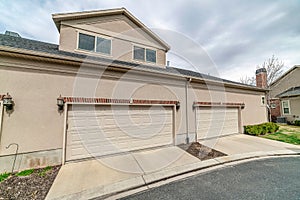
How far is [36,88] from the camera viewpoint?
14.8ft

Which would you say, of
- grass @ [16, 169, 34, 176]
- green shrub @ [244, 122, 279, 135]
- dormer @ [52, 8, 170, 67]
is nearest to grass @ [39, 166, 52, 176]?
grass @ [16, 169, 34, 176]

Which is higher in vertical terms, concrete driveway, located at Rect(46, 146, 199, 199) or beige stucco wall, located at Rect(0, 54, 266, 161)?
beige stucco wall, located at Rect(0, 54, 266, 161)

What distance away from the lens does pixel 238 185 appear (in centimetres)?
354

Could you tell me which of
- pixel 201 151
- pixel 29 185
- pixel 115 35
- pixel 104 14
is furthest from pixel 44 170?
pixel 104 14

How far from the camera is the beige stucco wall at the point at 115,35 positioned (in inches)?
292

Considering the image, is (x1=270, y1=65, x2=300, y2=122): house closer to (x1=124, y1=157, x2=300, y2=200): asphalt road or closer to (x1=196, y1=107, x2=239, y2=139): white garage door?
(x1=196, y1=107, x2=239, y2=139): white garage door

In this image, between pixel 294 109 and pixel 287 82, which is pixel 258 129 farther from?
pixel 287 82

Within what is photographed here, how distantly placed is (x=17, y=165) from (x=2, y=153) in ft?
1.81

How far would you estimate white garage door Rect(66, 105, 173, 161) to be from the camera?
505cm

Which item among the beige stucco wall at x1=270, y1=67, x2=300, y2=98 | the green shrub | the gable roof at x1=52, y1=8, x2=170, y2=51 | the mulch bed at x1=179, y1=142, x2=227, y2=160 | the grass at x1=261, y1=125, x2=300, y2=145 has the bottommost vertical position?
the mulch bed at x1=179, y1=142, x2=227, y2=160

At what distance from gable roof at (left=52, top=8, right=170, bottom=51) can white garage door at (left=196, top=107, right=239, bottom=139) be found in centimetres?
562

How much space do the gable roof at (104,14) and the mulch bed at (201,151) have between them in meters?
7.19

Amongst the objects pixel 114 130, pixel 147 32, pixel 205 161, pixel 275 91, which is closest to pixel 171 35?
pixel 147 32

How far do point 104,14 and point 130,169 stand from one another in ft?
29.0
